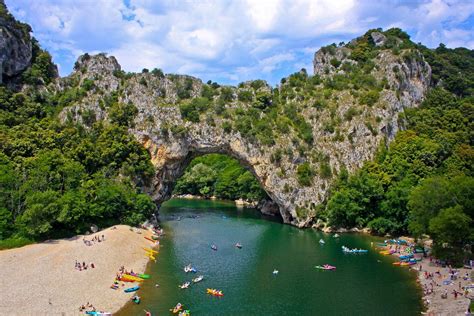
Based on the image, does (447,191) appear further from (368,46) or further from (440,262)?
(368,46)

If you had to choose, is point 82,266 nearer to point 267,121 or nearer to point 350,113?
point 267,121

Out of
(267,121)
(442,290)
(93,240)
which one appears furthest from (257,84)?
(442,290)

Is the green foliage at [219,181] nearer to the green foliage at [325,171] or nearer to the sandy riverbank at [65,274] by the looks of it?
the green foliage at [325,171]

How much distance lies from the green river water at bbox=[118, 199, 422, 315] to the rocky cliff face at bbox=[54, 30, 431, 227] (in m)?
11.3

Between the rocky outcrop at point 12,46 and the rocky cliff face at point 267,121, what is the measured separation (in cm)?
804

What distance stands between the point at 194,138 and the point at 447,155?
1822 inches

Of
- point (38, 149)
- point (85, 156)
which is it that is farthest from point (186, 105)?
point (38, 149)

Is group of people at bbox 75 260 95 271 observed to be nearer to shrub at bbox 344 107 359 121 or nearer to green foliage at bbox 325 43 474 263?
green foliage at bbox 325 43 474 263

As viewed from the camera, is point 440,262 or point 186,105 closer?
point 440,262

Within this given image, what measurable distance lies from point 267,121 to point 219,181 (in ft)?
137

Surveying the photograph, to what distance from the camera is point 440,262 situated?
173 ft

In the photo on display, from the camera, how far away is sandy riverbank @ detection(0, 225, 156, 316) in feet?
128

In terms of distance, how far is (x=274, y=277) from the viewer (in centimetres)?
4972

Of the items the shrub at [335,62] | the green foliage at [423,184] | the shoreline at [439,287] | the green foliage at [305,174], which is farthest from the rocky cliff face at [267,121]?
the shoreline at [439,287]
